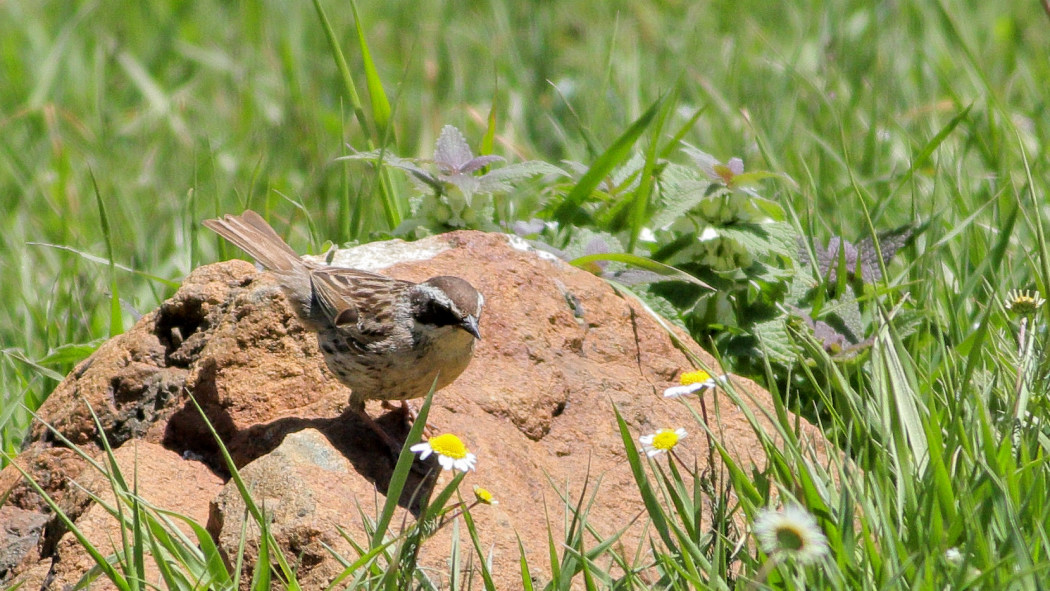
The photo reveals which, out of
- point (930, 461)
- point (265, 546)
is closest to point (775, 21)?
point (930, 461)

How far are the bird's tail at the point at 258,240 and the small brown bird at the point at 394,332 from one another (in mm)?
466

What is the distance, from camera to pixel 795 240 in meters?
4.88

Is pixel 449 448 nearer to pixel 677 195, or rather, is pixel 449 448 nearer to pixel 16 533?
pixel 16 533

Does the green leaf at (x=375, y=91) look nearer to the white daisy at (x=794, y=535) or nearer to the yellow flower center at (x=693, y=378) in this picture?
the yellow flower center at (x=693, y=378)

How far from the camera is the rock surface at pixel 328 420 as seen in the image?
3451 mm

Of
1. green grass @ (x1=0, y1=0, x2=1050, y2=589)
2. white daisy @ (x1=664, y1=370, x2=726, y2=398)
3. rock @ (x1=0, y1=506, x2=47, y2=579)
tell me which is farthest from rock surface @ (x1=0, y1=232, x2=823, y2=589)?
green grass @ (x1=0, y1=0, x2=1050, y2=589)

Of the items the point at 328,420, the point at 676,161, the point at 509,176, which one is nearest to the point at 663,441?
the point at 328,420

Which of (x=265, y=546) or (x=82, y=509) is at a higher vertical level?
(x=265, y=546)

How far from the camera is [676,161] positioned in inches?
301

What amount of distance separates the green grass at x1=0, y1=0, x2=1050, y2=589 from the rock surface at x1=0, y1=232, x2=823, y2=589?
11.1 inches

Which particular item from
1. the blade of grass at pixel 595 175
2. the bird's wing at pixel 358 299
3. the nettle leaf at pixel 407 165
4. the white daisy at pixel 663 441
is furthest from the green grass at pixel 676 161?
the bird's wing at pixel 358 299

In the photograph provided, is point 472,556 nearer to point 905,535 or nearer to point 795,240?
point 905,535

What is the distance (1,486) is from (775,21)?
7.26m

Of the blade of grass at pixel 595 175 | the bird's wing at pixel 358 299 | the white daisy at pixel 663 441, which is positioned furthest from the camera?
the blade of grass at pixel 595 175
